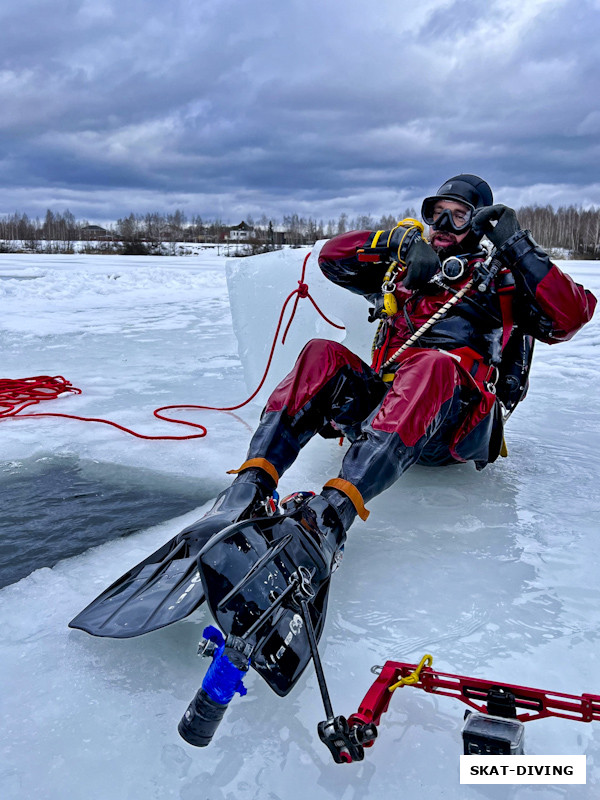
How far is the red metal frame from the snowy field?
5cm

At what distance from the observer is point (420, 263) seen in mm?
2150

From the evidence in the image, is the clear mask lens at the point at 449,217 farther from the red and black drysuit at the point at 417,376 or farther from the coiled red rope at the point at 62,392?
the coiled red rope at the point at 62,392

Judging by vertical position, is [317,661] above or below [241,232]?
below

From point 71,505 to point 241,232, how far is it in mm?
75351

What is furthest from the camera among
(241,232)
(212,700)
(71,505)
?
(241,232)

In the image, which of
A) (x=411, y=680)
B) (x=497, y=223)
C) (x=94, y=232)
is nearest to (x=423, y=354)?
(x=497, y=223)

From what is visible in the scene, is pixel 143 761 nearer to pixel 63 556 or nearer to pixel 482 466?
pixel 63 556

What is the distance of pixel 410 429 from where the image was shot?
5.83ft

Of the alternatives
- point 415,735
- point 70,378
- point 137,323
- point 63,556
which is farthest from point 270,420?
point 137,323

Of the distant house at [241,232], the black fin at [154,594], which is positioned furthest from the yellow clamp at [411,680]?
the distant house at [241,232]

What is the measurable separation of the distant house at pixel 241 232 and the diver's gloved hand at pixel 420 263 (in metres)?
71.2

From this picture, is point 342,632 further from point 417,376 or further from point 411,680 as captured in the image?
point 417,376

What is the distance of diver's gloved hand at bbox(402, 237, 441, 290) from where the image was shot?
2150 mm

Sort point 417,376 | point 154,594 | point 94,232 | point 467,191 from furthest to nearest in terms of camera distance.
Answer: point 94,232, point 467,191, point 417,376, point 154,594
